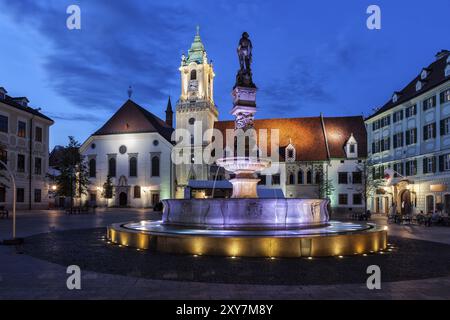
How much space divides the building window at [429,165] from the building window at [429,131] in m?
1.97

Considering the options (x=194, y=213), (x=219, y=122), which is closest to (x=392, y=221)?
(x=194, y=213)

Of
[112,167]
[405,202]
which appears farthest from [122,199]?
[405,202]

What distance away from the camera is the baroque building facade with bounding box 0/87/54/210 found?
43.6 metres

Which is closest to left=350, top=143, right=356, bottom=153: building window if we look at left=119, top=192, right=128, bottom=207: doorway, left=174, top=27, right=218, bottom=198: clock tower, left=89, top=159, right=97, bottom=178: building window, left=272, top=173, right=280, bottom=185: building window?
left=272, top=173, right=280, bottom=185: building window

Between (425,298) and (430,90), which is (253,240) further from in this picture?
(430,90)

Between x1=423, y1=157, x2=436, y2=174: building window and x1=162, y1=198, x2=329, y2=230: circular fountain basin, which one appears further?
x1=423, y1=157, x2=436, y2=174: building window

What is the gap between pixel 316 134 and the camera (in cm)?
6291

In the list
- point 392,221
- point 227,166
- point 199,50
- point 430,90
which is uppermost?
point 199,50

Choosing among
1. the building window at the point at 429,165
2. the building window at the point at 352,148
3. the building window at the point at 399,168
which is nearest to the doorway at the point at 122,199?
the building window at the point at 352,148

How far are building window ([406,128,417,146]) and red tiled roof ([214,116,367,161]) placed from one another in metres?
15.6

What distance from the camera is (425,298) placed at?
23.3 ft

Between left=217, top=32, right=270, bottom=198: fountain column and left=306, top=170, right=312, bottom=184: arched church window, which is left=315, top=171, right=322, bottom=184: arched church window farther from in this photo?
left=217, top=32, right=270, bottom=198: fountain column

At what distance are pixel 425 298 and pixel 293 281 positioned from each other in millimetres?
2417
